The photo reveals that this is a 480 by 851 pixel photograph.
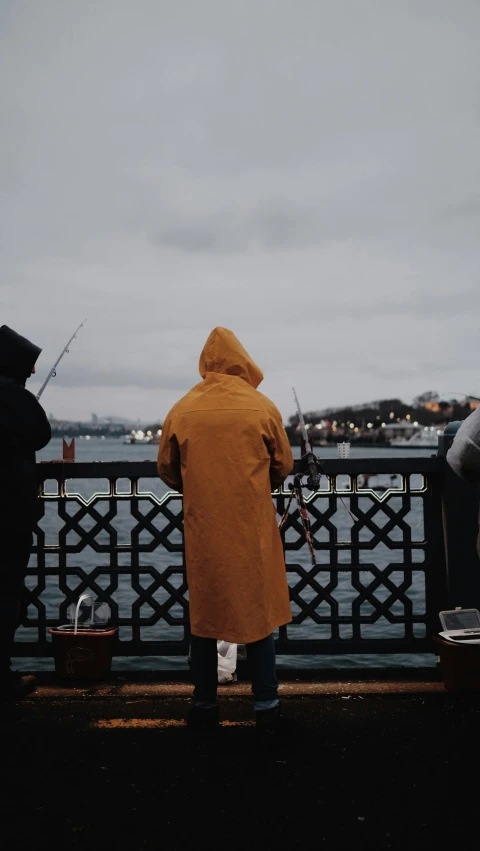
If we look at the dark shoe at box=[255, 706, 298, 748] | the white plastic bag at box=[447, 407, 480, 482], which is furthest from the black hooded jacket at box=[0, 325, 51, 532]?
the white plastic bag at box=[447, 407, 480, 482]

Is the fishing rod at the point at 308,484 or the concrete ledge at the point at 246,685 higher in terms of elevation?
the fishing rod at the point at 308,484

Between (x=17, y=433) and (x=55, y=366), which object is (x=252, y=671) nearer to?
(x=17, y=433)

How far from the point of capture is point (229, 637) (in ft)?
11.4

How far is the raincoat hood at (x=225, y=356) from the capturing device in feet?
12.2

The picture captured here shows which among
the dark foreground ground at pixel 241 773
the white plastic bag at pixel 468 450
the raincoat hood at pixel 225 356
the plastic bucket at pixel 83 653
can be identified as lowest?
the dark foreground ground at pixel 241 773

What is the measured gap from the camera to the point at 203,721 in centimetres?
361

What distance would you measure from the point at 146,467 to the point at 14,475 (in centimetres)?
83

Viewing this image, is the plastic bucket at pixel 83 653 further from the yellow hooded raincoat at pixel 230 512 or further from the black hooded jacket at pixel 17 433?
the yellow hooded raincoat at pixel 230 512

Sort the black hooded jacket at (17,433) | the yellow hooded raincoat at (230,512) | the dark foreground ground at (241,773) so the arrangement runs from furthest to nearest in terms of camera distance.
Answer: the black hooded jacket at (17,433) → the yellow hooded raincoat at (230,512) → the dark foreground ground at (241,773)

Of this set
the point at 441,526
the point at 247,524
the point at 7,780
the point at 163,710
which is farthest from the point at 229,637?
the point at 441,526

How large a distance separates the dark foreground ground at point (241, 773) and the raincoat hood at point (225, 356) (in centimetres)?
172

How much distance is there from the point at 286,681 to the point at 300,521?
0.94 meters

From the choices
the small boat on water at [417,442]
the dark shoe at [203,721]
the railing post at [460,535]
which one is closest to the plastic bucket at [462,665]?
the railing post at [460,535]

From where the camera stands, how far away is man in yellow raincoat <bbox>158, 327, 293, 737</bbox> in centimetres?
349
